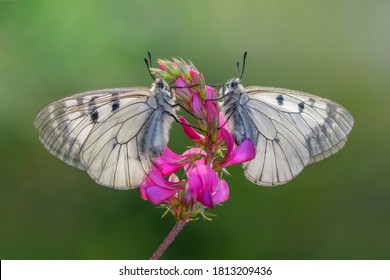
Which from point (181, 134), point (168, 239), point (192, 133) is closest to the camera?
point (168, 239)

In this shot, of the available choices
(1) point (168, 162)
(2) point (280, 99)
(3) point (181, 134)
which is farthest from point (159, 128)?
(3) point (181, 134)

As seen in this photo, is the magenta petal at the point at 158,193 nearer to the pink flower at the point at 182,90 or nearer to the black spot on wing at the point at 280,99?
the pink flower at the point at 182,90

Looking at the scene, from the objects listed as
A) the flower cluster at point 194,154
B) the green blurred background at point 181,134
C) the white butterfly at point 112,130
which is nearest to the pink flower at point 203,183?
the flower cluster at point 194,154

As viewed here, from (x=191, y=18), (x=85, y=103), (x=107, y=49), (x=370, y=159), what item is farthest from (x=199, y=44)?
(x=85, y=103)

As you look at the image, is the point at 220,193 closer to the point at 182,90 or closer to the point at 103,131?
the point at 182,90

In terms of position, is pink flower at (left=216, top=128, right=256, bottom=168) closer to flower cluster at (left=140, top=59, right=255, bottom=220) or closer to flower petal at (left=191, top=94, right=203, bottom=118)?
flower cluster at (left=140, top=59, right=255, bottom=220)

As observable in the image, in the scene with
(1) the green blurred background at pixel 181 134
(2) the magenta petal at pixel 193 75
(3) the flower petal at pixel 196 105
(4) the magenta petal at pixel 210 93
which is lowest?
(1) the green blurred background at pixel 181 134

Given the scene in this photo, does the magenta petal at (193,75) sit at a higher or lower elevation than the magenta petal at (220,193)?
higher

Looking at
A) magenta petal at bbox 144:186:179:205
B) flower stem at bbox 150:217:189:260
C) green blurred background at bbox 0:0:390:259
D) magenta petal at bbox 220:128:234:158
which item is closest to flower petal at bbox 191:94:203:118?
magenta petal at bbox 220:128:234:158
